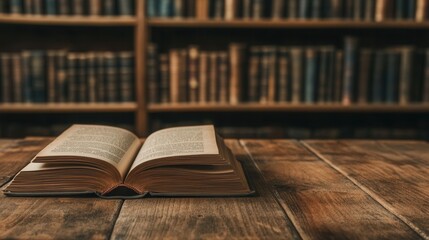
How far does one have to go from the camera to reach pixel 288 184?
961 mm

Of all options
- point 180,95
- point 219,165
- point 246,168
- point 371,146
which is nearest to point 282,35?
point 180,95

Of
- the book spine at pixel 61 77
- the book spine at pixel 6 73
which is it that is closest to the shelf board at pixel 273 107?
the book spine at pixel 61 77

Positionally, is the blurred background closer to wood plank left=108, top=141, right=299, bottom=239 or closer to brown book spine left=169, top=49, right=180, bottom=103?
brown book spine left=169, top=49, right=180, bottom=103

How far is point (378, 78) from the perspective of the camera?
96.0 inches

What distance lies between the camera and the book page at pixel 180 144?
912 millimetres

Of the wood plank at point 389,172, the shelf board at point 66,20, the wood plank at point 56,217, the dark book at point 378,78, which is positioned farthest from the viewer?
the dark book at point 378,78

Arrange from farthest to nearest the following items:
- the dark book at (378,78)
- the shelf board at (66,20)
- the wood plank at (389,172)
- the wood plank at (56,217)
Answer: the dark book at (378,78) < the shelf board at (66,20) < the wood plank at (389,172) < the wood plank at (56,217)

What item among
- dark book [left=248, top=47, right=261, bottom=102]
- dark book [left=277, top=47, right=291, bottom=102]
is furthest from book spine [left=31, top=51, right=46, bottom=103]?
dark book [left=277, top=47, right=291, bottom=102]

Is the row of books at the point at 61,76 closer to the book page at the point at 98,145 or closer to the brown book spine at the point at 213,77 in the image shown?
the brown book spine at the point at 213,77

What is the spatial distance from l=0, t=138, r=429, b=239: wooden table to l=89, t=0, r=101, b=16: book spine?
4.39 ft

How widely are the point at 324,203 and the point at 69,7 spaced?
180cm

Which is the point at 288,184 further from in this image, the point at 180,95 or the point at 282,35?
the point at 282,35

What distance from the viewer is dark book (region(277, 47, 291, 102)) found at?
2.41 meters

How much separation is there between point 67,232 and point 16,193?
0.22 metres
